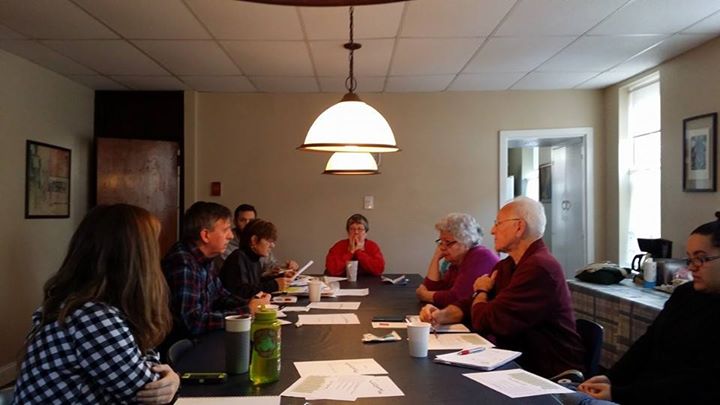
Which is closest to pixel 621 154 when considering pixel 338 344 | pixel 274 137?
pixel 274 137

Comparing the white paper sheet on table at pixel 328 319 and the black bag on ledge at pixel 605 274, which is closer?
the white paper sheet on table at pixel 328 319

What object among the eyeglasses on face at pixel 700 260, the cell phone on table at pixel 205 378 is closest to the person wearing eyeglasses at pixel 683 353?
the eyeglasses on face at pixel 700 260

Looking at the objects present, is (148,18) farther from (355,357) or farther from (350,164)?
(355,357)

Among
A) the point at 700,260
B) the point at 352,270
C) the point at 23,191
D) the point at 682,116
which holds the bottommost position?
the point at 352,270

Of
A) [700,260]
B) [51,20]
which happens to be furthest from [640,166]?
[51,20]

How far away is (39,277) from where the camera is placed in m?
4.37

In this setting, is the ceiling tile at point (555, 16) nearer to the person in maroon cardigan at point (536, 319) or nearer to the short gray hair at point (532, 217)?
the short gray hair at point (532, 217)

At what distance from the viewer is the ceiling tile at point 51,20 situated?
304cm

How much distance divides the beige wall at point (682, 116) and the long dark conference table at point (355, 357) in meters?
2.42

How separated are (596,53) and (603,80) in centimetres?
98

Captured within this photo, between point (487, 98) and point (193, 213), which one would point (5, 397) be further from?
point (487, 98)

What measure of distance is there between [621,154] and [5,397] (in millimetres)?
4924

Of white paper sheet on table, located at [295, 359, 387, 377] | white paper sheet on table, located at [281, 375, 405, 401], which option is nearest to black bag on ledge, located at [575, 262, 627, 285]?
white paper sheet on table, located at [295, 359, 387, 377]

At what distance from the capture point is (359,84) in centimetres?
500
